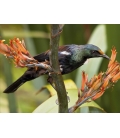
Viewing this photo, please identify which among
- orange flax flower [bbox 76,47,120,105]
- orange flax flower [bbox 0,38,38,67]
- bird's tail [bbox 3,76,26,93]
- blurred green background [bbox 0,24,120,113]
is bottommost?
blurred green background [bbox 0,24,120,113]

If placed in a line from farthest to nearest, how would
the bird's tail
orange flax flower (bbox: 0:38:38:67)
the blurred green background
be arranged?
the blurred green background
the bird's tail
orange flax flower (bbox: 0:38:38:67)

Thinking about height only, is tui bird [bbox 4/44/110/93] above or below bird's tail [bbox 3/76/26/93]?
above

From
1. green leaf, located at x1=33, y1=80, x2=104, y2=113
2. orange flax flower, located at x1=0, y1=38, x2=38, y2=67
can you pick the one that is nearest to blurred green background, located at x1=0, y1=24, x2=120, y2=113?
green leaf, located at x1=33, y1=80, x2=104, y2=113

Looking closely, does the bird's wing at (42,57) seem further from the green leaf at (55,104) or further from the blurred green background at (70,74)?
the blurred green background at (70,74)

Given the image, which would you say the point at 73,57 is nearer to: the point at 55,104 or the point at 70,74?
the point at 55,104

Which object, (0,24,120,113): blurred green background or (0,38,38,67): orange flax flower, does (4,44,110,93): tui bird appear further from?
(0,24,120,113): blurred green background

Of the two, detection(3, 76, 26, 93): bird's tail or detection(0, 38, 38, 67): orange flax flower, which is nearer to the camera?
detection(0, 38, 38, 67): orange flax flower

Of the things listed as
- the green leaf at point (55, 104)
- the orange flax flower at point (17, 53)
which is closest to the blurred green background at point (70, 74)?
the green leaf at point (55, 104)

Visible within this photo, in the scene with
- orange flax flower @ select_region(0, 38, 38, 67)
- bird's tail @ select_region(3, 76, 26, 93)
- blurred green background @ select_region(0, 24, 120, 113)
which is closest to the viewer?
orange flax flower @ select_region(0, 38, 38, 67)
